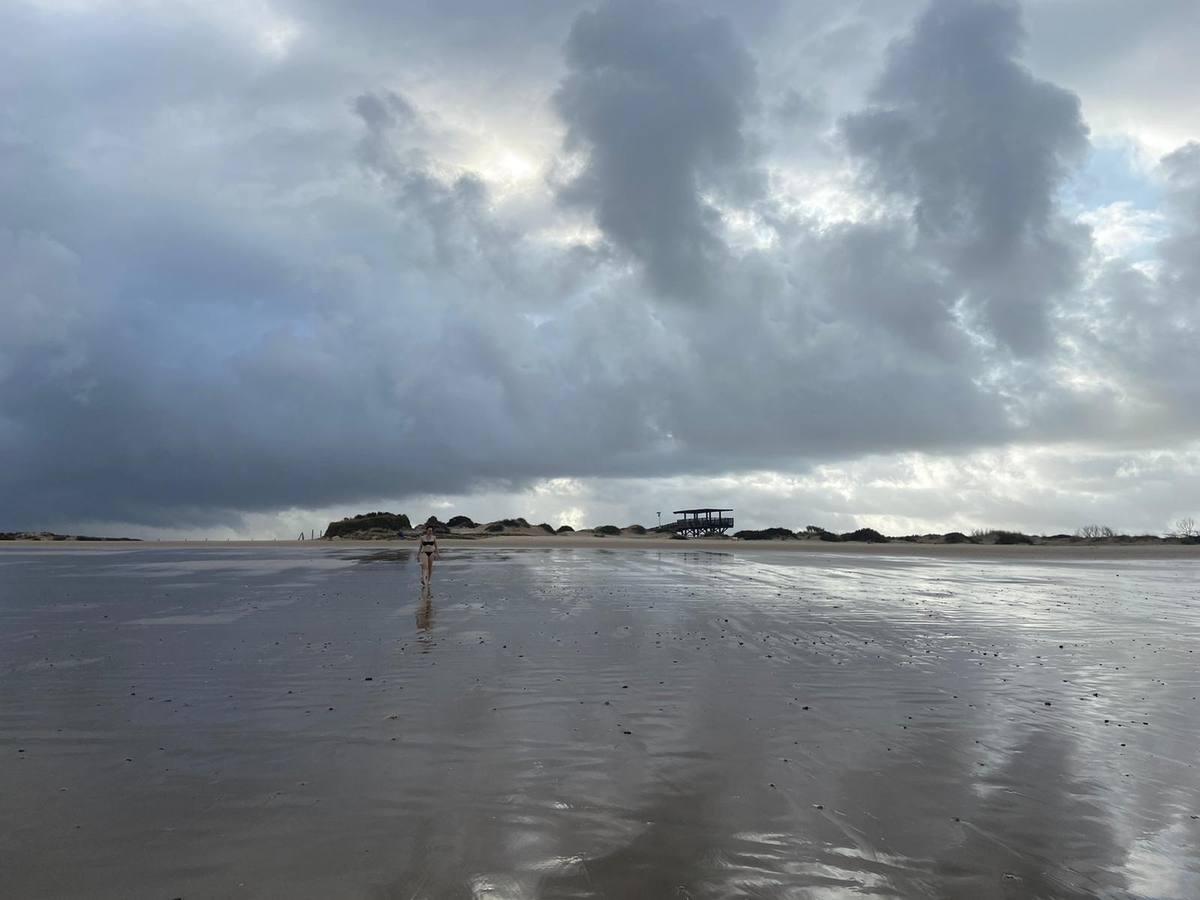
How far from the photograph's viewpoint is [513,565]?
33.2m

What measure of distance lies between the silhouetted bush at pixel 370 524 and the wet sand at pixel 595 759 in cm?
5828

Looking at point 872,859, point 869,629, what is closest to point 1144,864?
point 872,859

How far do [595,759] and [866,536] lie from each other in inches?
2878

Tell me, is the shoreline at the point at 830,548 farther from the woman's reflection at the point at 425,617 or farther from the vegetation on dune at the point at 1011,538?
the woman's reflection at the point at 425,617

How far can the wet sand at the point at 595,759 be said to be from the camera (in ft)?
14.9

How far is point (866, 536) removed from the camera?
7394 cm

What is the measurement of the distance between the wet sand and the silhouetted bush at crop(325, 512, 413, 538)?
191 feet

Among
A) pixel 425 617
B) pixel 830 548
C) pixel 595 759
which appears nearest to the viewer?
pixel 595 759

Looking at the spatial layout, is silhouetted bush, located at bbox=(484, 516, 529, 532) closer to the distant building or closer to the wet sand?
the distant building

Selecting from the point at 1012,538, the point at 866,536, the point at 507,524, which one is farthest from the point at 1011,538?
the point at 507,524

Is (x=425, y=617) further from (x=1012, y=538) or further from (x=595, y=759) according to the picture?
(x=1012, y=538)

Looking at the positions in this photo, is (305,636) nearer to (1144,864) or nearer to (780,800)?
(780,800)

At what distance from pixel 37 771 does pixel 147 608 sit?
1244 cm

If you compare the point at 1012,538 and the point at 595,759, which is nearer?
the point at 595,759
